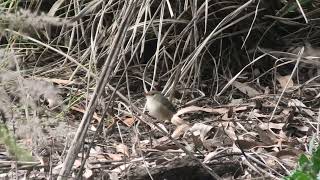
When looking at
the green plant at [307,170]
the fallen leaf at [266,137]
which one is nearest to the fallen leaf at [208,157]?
the fallen leaf at [266,137]

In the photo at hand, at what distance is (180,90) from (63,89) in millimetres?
695

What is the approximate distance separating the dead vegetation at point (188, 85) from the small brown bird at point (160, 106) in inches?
2.4

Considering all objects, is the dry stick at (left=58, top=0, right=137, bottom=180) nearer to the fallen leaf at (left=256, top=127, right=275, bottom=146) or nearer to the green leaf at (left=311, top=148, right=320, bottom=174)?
the green leaf at (left=311, top=148, right=320, bottom=174)

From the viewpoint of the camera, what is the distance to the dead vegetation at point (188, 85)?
109 inches

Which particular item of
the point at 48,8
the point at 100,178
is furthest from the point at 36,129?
the point at 48,8

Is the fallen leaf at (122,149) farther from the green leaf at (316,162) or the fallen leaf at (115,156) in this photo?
the green leaf at (316,162)

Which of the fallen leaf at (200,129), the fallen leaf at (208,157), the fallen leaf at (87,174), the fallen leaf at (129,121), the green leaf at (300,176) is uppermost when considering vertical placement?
the green leaf at (300,176)

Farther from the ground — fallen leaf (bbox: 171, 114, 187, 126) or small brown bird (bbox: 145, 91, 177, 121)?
small brown bird (bbox: 145, 91, 177, 121)

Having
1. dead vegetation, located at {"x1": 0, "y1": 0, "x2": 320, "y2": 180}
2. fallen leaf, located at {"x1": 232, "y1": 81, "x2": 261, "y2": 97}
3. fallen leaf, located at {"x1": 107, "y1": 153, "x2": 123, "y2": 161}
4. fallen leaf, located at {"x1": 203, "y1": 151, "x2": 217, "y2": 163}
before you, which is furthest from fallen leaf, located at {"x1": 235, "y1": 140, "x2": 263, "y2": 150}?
fallen leaf, located at {"x1": 232, "y1": 81, "x2": 261, "y2": 97}

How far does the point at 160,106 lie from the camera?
130 inches

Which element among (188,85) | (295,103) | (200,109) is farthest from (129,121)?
(295,103)

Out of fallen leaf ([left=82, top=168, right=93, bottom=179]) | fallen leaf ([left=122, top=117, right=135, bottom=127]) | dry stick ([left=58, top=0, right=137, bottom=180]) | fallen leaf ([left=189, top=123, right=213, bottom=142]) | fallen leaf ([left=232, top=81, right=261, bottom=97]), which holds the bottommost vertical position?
fallen leaf ([left=232, top=81, right=261, bottom=97])

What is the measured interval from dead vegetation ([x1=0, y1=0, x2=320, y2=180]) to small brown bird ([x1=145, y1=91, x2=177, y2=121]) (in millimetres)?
62

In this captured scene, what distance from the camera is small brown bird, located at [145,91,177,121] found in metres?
3.34
